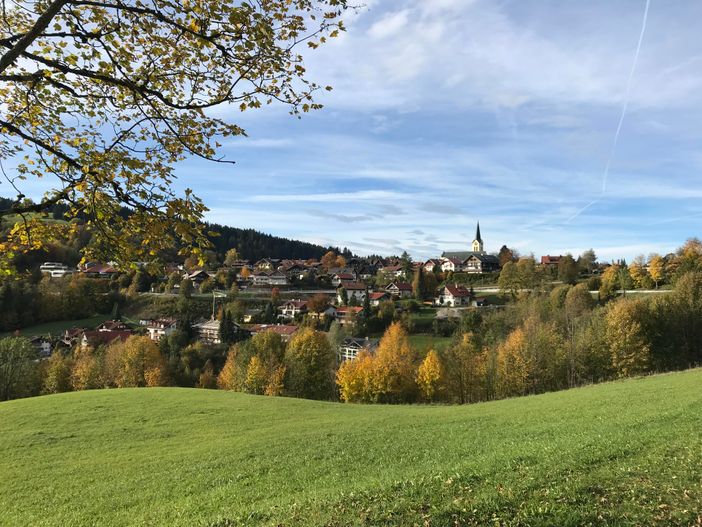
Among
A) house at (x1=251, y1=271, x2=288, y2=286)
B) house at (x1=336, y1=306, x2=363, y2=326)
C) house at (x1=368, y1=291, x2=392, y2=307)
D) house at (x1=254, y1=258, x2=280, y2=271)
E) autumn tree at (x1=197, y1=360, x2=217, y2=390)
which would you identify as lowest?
autumn tree at (x1=197, y1=360, x2=217, y2=390)

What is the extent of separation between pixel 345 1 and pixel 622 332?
6059 centimetres

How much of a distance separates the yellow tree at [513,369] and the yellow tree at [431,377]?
7.50m

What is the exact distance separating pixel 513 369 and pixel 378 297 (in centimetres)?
6338

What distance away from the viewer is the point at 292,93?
7105 mm

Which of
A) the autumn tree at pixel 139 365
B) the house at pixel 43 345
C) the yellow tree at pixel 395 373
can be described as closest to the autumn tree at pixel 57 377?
the autumn tree at pixel 139 365

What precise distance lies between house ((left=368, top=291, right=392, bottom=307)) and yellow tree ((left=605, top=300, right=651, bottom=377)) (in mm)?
59479

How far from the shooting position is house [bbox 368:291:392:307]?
362 feet

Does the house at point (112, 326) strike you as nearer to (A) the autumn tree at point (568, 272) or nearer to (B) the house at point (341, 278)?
(B) the house at point (341, 278)

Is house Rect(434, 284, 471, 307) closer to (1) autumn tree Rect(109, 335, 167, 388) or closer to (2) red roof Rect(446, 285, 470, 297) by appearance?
(2) red roof Rect(446, 285, 470, 297)

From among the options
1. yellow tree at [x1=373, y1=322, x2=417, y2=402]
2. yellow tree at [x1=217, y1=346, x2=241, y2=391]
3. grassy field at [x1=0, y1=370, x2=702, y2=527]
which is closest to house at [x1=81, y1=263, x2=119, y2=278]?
yellow tree at [x1=217, y1=346, x2=241, y2=391]

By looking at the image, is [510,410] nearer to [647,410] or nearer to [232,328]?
[647,410]

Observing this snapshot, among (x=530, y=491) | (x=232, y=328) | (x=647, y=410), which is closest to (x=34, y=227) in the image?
(x=530, y=491)

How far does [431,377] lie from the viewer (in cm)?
5566

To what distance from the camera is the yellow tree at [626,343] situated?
173 feet
